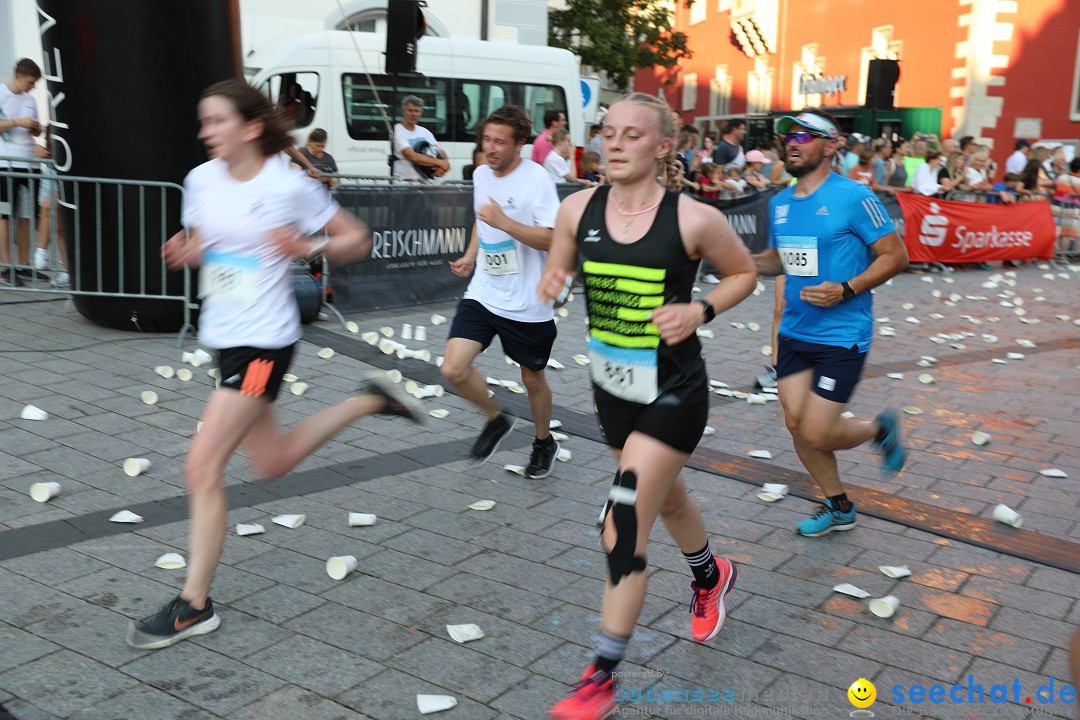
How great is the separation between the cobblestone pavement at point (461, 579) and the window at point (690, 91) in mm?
36356

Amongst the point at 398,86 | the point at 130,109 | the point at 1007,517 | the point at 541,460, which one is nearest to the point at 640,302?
the point at 541,460

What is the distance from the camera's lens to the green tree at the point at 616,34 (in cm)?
2906

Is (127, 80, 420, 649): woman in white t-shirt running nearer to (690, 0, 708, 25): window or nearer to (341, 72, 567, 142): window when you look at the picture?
(341, 72, 567, 142): window

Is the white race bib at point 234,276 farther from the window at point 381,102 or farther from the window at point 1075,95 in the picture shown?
the window at point 1075,95

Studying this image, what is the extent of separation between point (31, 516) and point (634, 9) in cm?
2822

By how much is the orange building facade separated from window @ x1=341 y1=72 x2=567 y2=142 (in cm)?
1290

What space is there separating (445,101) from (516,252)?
38.3ft

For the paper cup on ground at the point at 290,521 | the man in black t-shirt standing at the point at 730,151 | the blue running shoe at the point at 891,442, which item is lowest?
the paper cup on ground at the point at 290,521

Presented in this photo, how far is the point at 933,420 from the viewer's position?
7035mm

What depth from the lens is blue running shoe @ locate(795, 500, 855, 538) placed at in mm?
4773

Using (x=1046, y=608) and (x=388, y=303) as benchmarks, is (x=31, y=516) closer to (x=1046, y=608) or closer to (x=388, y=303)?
(x=1046, y=608)

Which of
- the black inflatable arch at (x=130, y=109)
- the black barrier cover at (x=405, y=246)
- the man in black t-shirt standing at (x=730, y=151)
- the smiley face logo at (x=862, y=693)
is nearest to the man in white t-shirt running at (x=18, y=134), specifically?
the black inflatable arch at (x=130, y=109)

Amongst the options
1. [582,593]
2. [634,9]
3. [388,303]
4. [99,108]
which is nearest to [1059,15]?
[634,9]

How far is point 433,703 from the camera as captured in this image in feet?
10.3
